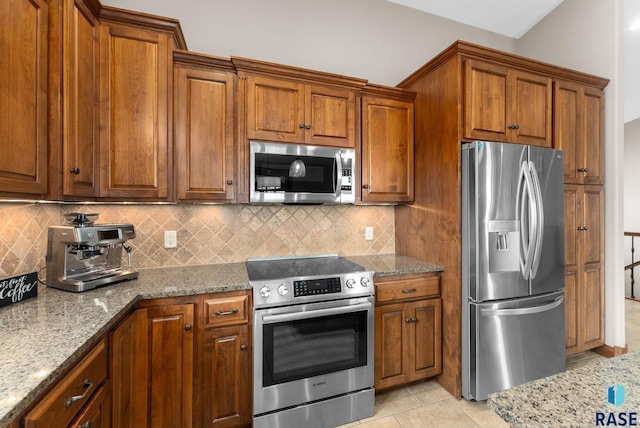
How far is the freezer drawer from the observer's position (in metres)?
2.06

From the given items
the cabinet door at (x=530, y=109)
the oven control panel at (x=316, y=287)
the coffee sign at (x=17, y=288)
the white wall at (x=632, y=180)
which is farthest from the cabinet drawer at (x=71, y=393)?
the white wall at (x=632, y=180)

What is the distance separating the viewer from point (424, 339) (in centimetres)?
222

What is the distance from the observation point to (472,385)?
2059mm

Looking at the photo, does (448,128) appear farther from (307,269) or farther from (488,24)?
(488,24)

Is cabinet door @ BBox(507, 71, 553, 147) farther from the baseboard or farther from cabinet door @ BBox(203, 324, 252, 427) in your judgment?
cabinet door @ BBox(203, 324, 252, 427)

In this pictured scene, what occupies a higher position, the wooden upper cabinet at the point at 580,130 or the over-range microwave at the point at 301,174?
the wooden upper cabinet at the point at 580,130

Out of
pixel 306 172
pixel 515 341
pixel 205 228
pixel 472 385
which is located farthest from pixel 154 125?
pixel 515 341

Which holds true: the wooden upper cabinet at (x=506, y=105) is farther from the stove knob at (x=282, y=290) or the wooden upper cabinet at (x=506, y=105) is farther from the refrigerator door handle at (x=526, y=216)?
the stove knob at (x=282, y=290)

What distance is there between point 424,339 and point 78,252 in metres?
2.25

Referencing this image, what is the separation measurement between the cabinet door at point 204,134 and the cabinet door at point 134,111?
3.4 inches

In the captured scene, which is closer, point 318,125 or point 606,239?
point 318,125

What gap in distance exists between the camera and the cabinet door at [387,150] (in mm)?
2406

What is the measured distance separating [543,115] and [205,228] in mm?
2815

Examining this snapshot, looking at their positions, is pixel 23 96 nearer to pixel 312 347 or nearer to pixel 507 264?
pixel 312 347
